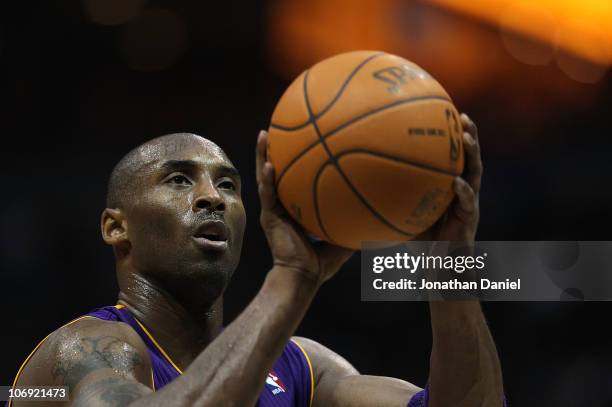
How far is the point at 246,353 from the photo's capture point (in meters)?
2.50

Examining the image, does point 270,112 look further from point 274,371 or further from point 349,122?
point 349,122

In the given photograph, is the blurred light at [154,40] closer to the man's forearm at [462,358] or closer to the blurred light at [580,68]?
the blurred light at [580,68]

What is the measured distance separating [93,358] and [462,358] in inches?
51.2

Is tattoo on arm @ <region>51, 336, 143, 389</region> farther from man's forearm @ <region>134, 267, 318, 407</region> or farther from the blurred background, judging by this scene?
the blurred background

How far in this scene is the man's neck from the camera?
3.55 metres

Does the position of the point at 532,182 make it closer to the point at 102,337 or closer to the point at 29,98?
the point at 29,98

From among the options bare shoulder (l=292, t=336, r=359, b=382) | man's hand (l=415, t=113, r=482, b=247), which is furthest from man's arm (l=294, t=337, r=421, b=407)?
man's hand (l=415, t=113, r=482, b=247)

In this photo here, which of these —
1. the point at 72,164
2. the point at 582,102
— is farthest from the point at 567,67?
the point at 72,164

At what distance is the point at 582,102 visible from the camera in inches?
330

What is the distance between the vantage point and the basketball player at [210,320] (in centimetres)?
255

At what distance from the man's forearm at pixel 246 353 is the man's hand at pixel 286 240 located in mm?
39

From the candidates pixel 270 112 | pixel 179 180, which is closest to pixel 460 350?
pixel 179 180

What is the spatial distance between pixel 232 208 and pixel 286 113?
1.11 m

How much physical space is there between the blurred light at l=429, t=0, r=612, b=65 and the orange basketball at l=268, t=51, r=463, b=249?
21.3 ft
